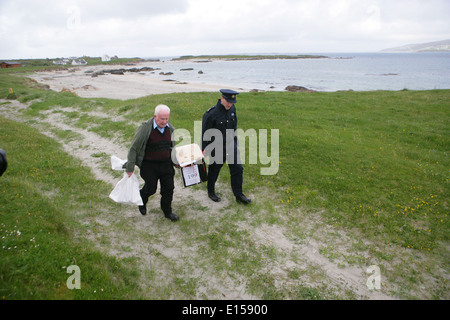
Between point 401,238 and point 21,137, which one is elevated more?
point 21,137

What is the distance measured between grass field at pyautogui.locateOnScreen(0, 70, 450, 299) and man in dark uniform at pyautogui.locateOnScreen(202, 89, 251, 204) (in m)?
0.97

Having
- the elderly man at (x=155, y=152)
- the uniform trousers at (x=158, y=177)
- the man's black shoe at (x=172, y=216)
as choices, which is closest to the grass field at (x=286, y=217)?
the man's black shoe at (x=172, y=216)

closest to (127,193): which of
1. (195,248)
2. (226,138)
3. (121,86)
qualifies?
(195,248)

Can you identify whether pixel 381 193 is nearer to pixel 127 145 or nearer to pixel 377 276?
pixel 377 276

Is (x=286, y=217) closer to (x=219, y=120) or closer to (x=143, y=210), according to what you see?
(x=219, y=120)

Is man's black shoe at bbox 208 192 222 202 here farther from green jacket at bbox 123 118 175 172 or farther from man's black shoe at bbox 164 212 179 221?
green jacket at bbox 123 118 175 172

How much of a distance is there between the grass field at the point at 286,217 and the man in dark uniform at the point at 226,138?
3.18 ft

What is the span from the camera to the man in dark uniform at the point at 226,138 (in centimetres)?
670

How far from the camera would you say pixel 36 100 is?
22844mm

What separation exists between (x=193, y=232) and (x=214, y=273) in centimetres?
142

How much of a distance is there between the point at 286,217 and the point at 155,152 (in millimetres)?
3789

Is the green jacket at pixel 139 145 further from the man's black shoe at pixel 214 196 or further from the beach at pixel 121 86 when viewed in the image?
the beach at pixel 121 86
